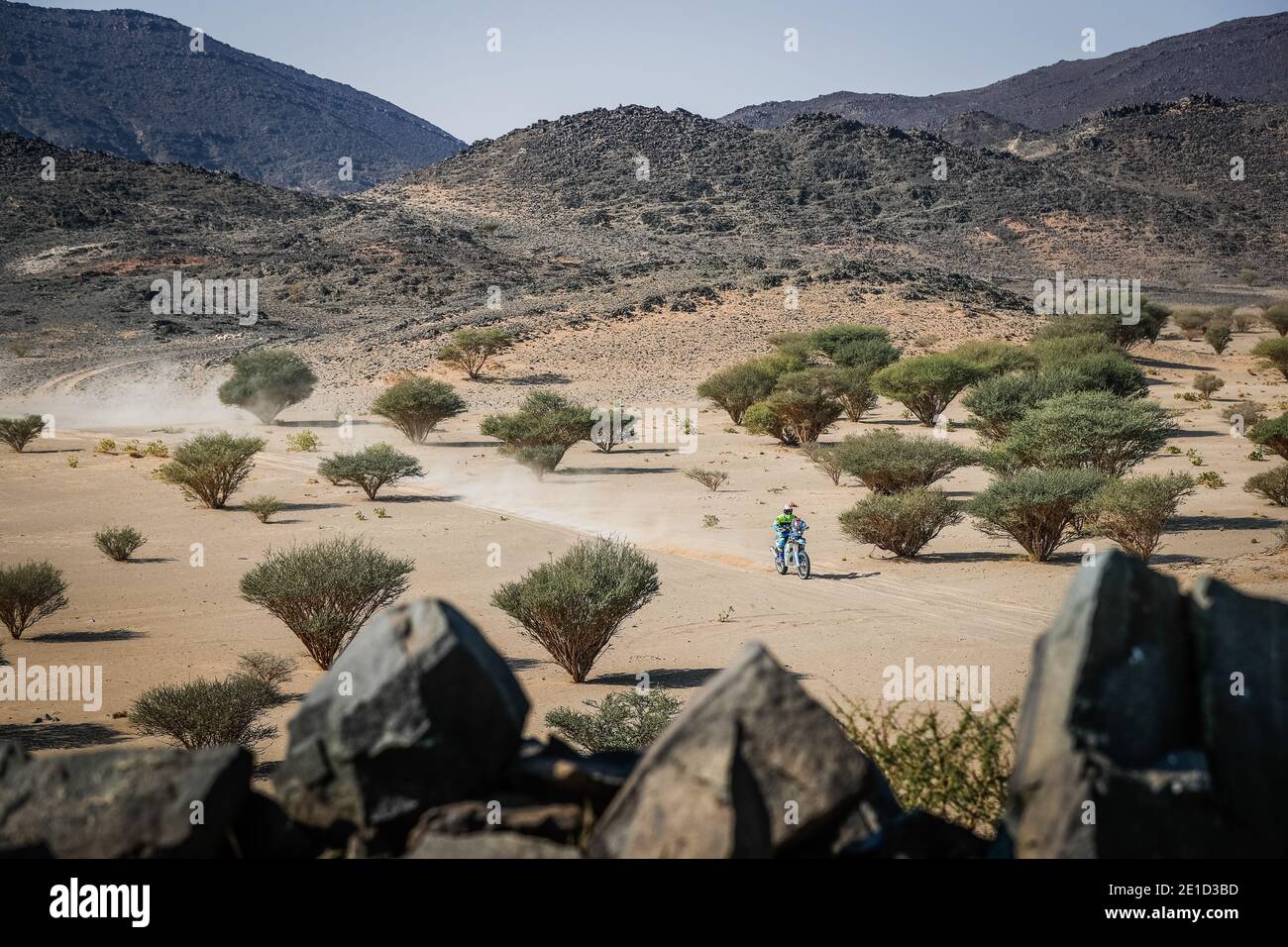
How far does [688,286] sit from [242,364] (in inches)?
1117

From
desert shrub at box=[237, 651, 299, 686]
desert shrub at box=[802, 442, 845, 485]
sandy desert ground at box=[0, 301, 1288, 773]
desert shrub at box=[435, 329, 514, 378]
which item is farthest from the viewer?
desert shrub at box=[435, 329, 514, 378]

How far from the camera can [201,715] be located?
970 cm

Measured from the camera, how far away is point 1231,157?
98438 millimetres

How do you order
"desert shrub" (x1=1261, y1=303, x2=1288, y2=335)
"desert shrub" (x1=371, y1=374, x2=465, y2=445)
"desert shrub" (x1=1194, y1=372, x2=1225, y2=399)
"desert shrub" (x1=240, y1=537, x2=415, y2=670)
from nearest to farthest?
"desert shrub" (x1=240, y1=537, x2=415, y2=670)
"desert shrub" (x1=371, y1=374, x2=465, y2=445)
"desert shrub" (x1=1194, y1=372, x2=1225, y2=399)
"desert shrub" (x1=1261, y1=303, x2=1288, y2=335)

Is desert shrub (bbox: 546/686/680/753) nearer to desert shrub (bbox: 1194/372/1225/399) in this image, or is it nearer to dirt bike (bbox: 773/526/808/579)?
dirt bike (bbox: 773/526/808/579)

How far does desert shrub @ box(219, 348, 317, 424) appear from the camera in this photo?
4091 cm

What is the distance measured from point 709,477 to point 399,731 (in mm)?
22885

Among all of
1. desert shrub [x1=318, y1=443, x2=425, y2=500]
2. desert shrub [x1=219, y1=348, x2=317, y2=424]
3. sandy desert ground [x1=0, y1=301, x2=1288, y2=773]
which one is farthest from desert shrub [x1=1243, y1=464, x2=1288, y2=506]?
desert shrub [x1=219, y1=348, x2=317, y2=424]

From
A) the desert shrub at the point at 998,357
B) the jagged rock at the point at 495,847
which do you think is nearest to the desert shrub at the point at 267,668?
the jagged rock at the point at 495,847

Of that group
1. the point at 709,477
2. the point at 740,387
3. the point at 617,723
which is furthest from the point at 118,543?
the point at 740,387

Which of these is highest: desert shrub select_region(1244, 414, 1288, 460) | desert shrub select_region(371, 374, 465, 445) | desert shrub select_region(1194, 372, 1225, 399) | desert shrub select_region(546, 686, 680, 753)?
desert shrub select_region(1194, 372, 1225, 399)

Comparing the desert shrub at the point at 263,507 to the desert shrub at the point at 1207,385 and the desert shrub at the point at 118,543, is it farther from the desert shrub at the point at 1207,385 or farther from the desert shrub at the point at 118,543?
the desert shrub at the point at 1207,385

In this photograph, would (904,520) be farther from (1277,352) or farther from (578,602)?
(1277,352)

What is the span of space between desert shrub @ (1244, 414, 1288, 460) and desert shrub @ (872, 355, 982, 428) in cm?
1152
